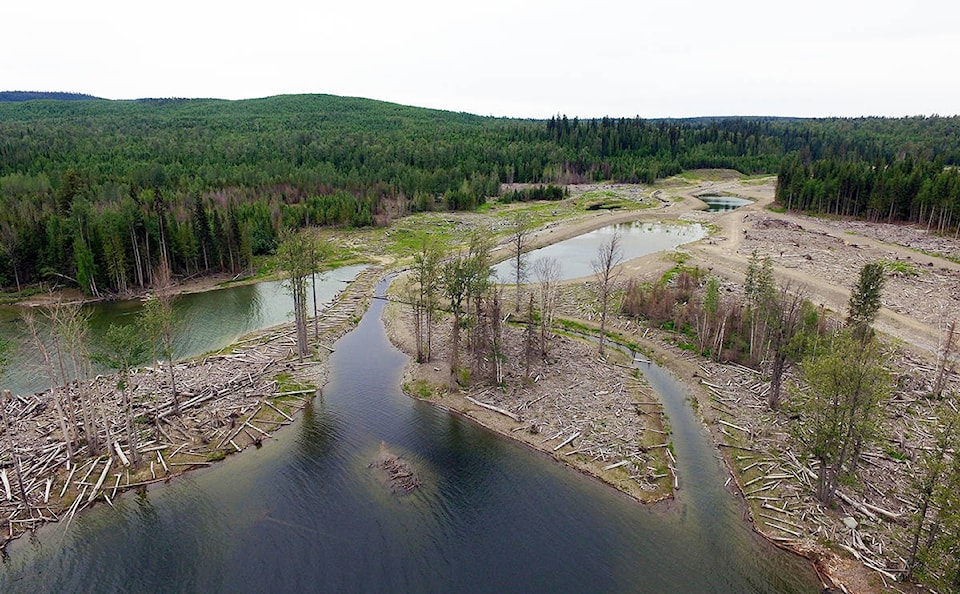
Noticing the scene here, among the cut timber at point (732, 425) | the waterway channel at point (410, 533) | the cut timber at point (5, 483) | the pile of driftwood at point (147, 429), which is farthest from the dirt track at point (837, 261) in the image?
the cut timber at point (5, 483)

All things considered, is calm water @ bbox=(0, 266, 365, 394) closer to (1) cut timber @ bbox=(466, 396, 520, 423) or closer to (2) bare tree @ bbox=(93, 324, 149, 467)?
(2) bare tree @ bbox=(93, 324, 149, 467)

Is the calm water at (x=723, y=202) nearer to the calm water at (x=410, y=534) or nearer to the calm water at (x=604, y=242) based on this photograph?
the calm water at (x=604, y=242)

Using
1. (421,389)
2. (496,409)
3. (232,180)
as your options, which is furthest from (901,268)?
(232,180)

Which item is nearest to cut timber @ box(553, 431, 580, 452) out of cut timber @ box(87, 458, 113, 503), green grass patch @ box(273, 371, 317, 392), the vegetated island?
the vegetated island

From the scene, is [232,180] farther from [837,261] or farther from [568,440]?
[837,261]

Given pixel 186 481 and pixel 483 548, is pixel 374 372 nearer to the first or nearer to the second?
pixel 186 481
